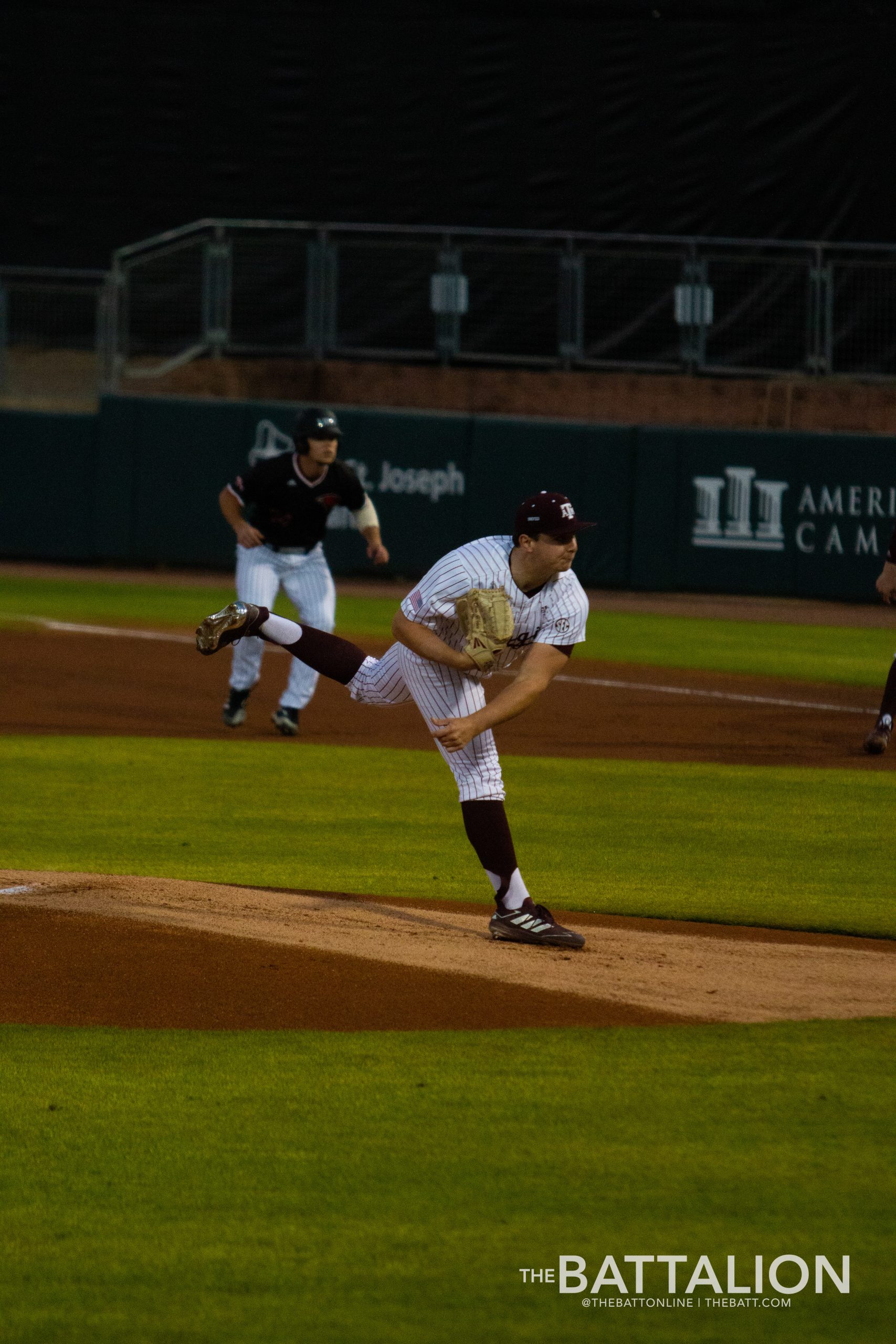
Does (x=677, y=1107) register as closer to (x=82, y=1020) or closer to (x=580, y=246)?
(x=82, y=1020)

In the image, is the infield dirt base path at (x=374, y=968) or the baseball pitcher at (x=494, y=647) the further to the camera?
the baseball pitcher at (x=494, y=647)

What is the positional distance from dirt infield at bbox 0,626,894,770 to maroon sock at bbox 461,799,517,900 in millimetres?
4872

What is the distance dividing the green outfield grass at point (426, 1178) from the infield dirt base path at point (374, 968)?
19 centimetres

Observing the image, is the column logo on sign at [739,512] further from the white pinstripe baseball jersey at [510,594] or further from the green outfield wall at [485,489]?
the white pinstripe baseball jersey at [510,594]

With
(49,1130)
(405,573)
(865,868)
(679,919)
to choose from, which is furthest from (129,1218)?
(405,573)

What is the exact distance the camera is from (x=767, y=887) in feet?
24.5

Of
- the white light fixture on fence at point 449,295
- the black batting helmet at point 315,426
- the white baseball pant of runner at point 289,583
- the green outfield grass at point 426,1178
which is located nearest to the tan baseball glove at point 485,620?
the green outfield grass at point 426,1178

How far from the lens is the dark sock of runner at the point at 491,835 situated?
6.13m

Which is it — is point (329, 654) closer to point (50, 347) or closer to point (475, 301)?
point (475, 301)

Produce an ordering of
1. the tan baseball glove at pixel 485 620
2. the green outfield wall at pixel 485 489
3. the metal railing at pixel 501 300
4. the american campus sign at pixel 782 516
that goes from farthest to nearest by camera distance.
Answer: the metal railing at pixel 501 300 < the green outfield wall at pixel 485 489 < the american campus sign at pixel 782 516 < the tan baseball glove at pixel 485 620

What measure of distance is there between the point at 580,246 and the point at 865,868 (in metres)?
15.7

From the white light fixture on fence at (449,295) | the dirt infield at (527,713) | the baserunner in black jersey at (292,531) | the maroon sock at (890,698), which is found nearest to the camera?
the maroon sock at (890,698)

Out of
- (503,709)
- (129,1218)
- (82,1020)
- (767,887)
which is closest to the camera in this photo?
(129,1218)

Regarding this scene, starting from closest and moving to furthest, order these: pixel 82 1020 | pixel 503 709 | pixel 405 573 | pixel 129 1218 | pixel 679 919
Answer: pixel 129 1218 < pixel 82 1020 < pixel 503 709 < pixel 679 919 < pixel 405 573
